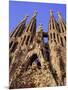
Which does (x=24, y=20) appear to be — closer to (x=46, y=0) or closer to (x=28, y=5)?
(x=28, y=5)

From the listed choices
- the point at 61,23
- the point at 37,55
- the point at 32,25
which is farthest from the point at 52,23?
the point at 37,55

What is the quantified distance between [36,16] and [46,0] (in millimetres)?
181

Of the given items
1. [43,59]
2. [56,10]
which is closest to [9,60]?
[43,59]

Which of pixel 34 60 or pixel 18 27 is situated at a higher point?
pixel 18 27

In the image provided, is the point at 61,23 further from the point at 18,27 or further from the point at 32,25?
the point at 18,27

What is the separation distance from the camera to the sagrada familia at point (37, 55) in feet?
6.86

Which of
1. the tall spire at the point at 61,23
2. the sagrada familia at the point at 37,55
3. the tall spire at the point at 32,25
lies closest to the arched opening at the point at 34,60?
the sagrada familia at the point at 37,55

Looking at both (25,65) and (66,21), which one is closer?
(25,65)

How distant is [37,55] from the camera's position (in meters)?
2.16

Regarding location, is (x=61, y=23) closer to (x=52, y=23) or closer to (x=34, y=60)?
(x=52, y=23)

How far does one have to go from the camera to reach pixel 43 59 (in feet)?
7.11

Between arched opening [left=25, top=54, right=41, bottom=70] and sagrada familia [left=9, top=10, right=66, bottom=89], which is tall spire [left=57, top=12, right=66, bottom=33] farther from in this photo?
arched opening [left=25, top=54, right=41, bottom=70]

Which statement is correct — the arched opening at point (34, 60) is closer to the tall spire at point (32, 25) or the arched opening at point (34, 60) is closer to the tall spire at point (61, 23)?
the tall spire at point (32, 25)

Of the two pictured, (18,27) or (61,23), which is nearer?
(18,27)
